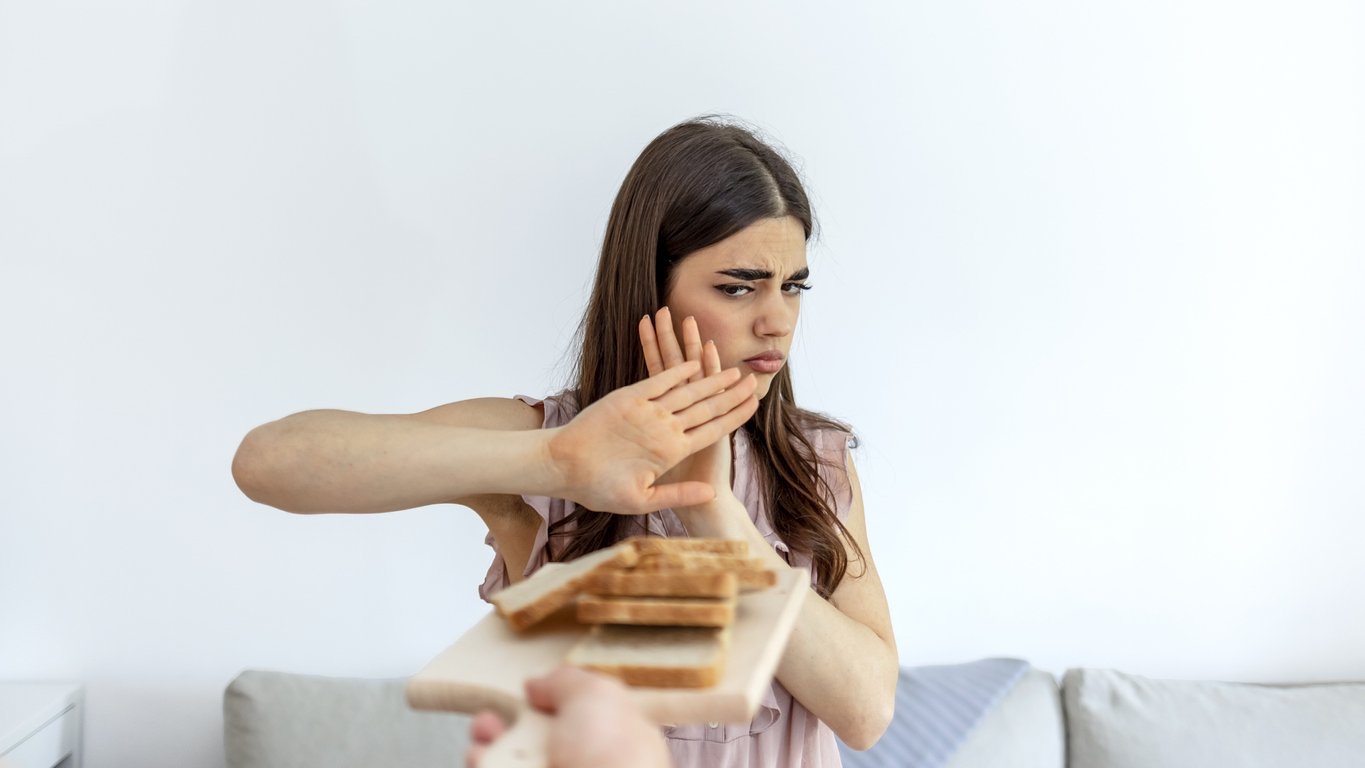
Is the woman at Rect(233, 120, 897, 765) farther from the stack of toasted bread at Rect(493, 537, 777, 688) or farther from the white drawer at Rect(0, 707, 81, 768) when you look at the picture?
the white drawer at Rect(0, 707, 81, 768)

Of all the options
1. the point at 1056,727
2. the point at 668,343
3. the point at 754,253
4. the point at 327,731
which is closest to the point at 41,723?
the point at 327,731

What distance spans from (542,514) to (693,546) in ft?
1.76

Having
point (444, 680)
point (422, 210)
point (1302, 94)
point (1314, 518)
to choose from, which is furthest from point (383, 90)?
point (1314, 518)

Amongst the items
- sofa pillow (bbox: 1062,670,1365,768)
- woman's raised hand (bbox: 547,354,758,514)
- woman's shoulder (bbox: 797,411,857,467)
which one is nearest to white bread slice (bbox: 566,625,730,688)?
woman's raised hand (bbox: 547,354,758,514)

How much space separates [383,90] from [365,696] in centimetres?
106

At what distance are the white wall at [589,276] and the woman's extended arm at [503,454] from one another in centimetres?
85

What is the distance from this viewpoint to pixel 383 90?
6.48ft

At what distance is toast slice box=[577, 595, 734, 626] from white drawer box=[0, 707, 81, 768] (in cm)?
153

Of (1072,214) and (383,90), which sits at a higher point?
(383,90)

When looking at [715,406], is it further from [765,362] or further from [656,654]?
[656,654]

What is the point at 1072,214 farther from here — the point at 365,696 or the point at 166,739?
the point at 166,739

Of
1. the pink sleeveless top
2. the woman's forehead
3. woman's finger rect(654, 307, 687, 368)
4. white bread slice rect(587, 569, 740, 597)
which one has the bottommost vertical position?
the pink sleeveless top

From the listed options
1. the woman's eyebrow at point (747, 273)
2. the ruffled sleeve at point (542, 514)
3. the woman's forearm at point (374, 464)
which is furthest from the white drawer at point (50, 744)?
the woman's eyebrow at point (747, 273)

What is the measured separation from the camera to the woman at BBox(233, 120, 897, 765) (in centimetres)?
109
